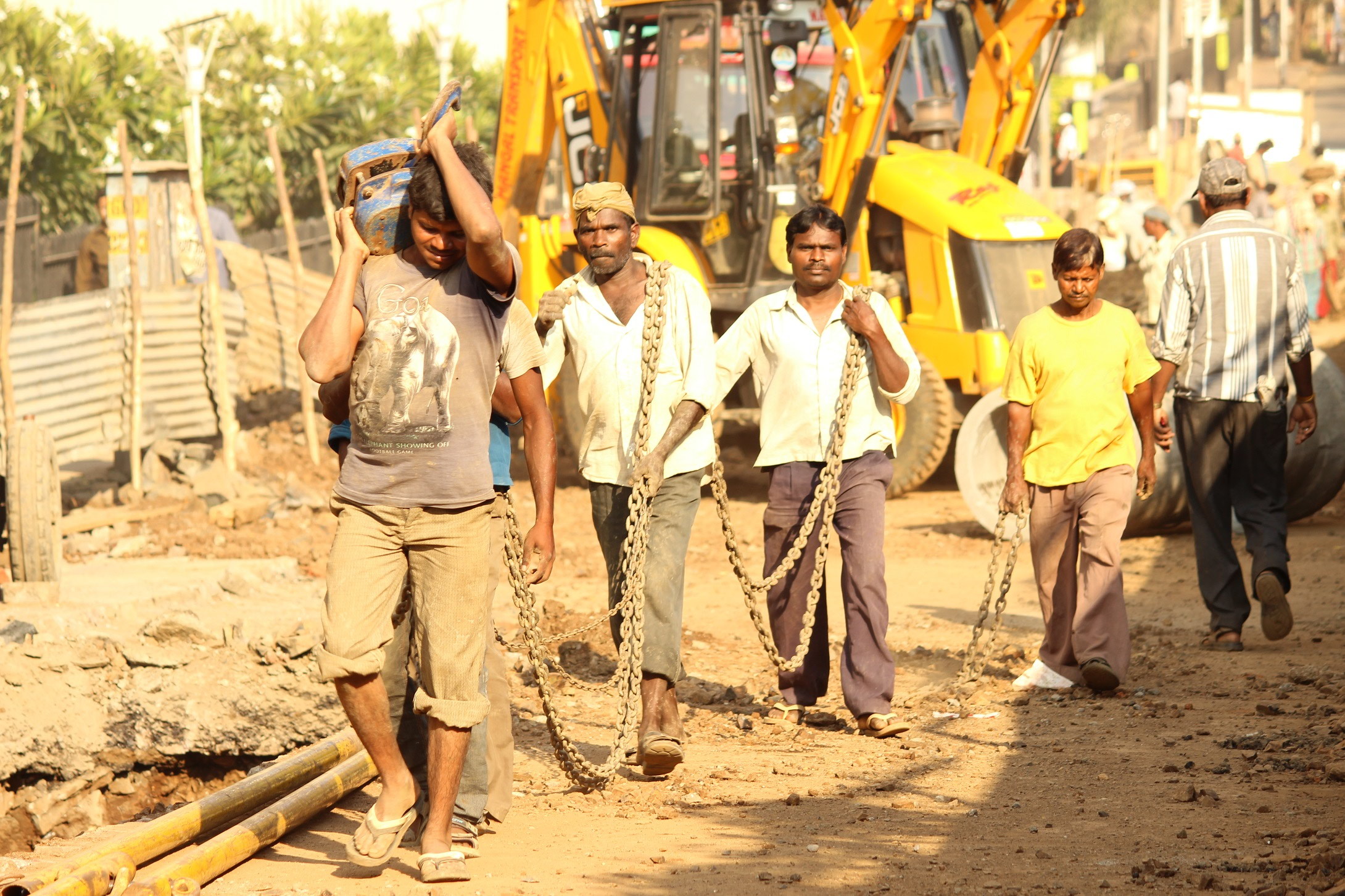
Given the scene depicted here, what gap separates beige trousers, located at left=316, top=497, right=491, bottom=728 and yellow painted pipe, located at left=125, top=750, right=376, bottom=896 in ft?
1.94

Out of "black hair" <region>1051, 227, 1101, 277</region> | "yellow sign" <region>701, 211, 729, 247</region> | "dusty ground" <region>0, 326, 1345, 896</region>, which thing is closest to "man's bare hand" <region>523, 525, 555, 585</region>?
"dusty ground" <region>0, 326, 1345, 896</region>

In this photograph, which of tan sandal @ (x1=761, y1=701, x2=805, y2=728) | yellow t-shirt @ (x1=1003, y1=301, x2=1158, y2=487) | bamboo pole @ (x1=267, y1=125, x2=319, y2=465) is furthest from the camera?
bamboo pole @ (x1=267, y1=125, x2=319, y2=465)

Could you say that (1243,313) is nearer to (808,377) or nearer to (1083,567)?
(1083,567)

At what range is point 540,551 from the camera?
4.80 metres

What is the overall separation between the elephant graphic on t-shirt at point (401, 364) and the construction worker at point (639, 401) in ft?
3.97

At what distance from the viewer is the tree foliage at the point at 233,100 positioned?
814 inches

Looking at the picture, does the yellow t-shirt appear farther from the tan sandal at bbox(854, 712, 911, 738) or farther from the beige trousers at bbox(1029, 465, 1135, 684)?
the tan sandal at bbox(854, 712, 911, 738)

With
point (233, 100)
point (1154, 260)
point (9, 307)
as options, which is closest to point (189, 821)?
point (9, 307)

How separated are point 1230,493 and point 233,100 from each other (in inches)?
736

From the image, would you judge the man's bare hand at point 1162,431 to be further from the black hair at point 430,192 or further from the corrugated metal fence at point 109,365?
the corrugated metal fence at point 109,365

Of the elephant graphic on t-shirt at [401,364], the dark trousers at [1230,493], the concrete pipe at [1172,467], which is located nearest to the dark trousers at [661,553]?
the elephant graphic on t-shirt at [401,364]

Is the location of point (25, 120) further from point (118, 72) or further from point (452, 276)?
point (452, 276)

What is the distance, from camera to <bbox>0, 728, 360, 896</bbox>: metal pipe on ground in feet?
13.0

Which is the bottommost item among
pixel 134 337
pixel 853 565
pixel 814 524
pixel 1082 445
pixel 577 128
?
pixel 853 565
